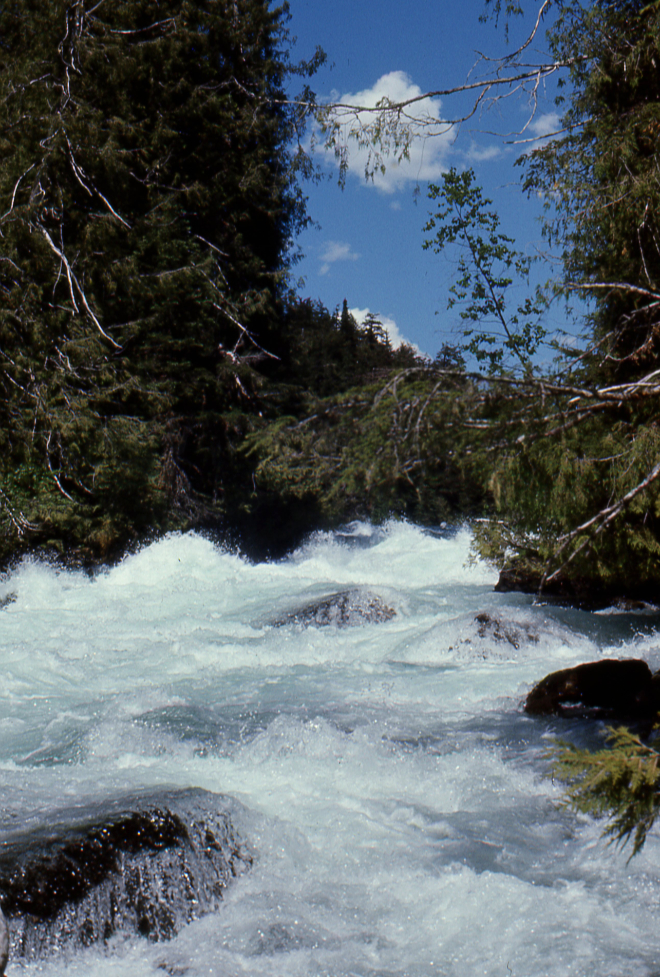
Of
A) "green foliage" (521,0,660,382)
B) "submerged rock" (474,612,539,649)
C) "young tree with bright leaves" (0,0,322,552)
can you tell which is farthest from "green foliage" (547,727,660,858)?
"young tree with bright leaves" (0,0,322,552)

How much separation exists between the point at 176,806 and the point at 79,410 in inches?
386

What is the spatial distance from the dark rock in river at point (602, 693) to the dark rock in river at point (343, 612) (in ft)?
10.8

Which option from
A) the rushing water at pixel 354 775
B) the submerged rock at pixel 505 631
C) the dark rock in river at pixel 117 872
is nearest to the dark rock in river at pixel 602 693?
the rushing water at pixel 354 775

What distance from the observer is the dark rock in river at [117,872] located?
271cm

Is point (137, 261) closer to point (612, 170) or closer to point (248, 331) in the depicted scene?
point (248, 331)

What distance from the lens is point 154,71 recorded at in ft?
51.6

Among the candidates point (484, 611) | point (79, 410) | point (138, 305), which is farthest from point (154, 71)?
point (484, 611)

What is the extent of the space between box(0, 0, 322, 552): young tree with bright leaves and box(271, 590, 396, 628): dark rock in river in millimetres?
4395

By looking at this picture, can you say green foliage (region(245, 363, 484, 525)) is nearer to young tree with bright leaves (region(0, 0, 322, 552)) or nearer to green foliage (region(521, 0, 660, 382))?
green foliage (region(521, 0, 660, 382))

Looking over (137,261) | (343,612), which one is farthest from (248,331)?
(343,612)

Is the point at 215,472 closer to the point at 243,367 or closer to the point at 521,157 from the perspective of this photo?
the point at 243,367

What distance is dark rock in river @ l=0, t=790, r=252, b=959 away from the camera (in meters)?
2.71

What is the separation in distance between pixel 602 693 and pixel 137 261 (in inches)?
482

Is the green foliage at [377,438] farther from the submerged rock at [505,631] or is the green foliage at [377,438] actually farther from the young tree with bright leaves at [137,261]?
the young tree with bright leaves at [137,261]
